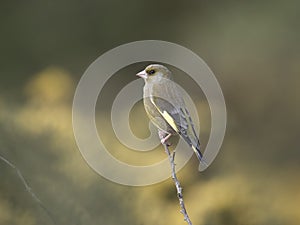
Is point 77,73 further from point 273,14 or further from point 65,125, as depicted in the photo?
point 273,14

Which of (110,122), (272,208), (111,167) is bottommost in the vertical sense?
(272,208)

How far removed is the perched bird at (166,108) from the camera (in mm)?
1004

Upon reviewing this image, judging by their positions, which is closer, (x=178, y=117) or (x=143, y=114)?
(x=178, y=117)

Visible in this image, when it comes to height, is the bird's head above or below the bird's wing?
above

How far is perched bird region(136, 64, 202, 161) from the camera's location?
100cm

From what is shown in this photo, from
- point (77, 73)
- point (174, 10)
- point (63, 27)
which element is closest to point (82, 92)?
point (77, 73)

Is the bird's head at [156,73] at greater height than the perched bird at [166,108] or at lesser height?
greater

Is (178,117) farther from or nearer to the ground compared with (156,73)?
nearer to the ground

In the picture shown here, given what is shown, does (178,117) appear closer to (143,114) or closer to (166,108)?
(166,108)

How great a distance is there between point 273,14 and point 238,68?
6.9 inches

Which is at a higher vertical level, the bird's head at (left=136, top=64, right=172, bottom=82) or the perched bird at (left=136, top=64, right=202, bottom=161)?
the bird's head at (left=136, top=64, right=172, bottom=82)

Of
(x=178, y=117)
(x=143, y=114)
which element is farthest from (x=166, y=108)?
(x=143, y=114)

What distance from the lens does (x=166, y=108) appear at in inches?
40.4

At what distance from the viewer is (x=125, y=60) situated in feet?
5.16
